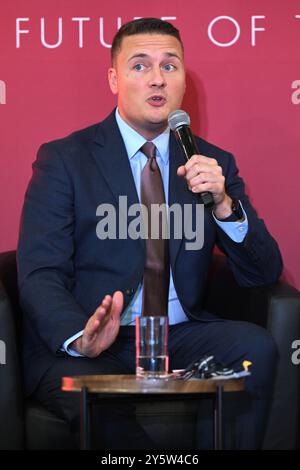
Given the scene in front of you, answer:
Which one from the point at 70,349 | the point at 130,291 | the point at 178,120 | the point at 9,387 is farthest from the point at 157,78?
the point at 9,387

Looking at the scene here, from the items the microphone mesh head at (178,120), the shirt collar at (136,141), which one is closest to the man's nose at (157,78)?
the shirt collar at (136,141)

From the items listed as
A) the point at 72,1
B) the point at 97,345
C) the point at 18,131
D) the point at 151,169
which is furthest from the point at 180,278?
the point at 72,1

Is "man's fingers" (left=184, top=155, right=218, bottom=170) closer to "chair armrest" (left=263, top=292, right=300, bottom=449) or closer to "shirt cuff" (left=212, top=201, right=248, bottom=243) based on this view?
"shirt cuff" (left=212, top=201, right=248, bottom=243)

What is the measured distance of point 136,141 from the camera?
273 centimetres

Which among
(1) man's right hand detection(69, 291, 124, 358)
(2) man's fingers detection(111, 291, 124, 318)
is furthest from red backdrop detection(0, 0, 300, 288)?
(2) man's fingers detection(111, 291, 124, 318)

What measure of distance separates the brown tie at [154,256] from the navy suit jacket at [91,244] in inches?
1.0

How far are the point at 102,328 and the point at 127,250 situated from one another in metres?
0.52

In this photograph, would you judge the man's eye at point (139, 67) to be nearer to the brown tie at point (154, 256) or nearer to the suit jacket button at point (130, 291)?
the brown tie at point (154, 256)

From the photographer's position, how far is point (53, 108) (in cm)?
310

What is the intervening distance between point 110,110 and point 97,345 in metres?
1.18

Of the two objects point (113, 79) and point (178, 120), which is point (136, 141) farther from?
point (178, 120)

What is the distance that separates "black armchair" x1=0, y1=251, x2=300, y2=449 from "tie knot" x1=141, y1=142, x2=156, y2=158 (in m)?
0.51

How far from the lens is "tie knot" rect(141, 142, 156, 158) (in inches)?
107
